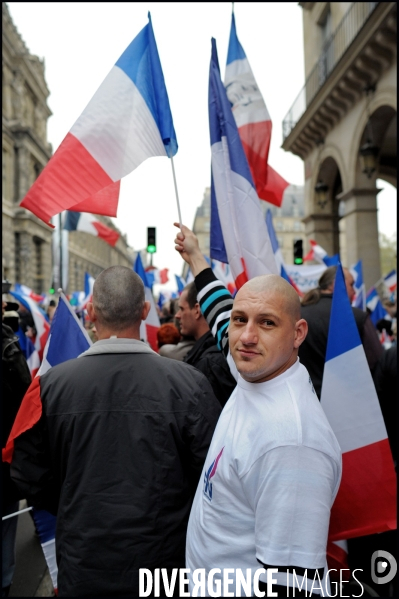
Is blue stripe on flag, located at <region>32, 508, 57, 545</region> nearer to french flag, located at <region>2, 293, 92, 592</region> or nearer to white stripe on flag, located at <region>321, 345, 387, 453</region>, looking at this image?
french flag, located at <region>2, 293, 92, 592</region>

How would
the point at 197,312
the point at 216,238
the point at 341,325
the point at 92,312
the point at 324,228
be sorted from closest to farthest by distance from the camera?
the point at 92,312
the point at 341,325
the point at 216,238
the point at 197,312
the point at 324,228

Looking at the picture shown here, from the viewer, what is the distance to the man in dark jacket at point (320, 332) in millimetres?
3641

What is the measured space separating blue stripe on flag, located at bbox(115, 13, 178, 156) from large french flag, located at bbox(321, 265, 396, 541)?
3.90 feet

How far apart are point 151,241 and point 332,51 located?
6.96 meters

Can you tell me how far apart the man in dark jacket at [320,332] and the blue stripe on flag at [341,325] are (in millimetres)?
937

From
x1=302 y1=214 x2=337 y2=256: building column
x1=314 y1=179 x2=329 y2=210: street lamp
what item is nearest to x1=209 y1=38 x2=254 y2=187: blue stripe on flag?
x1=314 y1=179 x2=329 y2=210: street lamp

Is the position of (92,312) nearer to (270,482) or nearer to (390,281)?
(270,482)

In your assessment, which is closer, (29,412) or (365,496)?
(29,412)

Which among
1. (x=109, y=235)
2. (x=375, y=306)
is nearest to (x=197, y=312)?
(x=109, y=235)

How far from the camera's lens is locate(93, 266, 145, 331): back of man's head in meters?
2.24

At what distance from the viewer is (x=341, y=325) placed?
2674 mm

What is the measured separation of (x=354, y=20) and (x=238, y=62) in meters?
9.84

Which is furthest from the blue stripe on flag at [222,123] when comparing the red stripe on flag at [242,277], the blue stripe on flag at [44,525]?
the blue stripe on flag at [44,525]

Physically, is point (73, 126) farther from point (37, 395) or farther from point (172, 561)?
point (172, 561)
